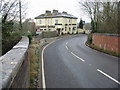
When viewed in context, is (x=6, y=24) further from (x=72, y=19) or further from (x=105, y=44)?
(x=72, y=19)

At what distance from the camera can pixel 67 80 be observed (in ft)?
34.6

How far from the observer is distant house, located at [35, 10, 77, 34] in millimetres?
77875

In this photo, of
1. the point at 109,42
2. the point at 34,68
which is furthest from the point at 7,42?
the point at 109,42

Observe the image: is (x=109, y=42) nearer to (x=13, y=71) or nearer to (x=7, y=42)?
(x=7, y=42)

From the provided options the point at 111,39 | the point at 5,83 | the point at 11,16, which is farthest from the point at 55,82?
the point at 111,39

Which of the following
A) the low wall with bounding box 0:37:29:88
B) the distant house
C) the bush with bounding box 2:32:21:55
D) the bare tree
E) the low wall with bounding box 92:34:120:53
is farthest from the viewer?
the distant house

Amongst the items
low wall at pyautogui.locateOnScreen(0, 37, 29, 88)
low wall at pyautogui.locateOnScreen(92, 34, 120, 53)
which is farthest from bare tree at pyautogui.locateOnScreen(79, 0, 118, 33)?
low wall at pyautogui.locateOnScreen(0, 37, 29, 88)

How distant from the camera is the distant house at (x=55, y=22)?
255 feet

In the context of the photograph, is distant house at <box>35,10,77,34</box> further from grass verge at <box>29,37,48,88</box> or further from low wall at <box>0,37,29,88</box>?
low wall at <box>0,37,29,88</box>

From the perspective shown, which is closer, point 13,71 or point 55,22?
point 13,71

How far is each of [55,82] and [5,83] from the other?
7.25 metres

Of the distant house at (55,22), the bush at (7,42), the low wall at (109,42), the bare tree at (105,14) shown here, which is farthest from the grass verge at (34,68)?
the distant house at (55,22)

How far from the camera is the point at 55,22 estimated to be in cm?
7894

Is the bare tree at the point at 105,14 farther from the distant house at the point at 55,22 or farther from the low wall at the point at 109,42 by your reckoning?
the distant house at the point at 55,22
